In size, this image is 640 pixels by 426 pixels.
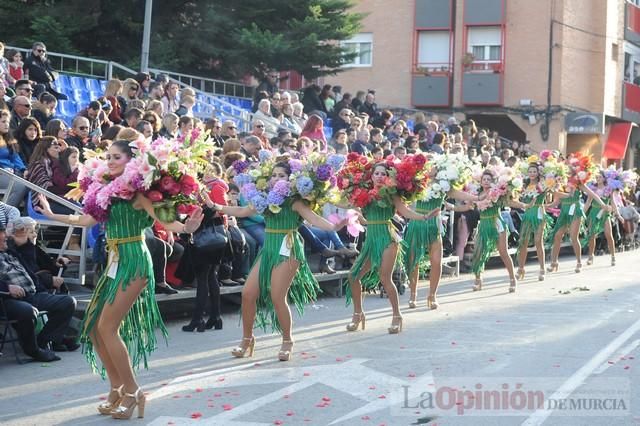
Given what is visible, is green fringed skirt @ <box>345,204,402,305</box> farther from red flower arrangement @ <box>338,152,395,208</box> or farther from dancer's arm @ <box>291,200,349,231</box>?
dancer's arm @ <box>291,200,349,231</box>

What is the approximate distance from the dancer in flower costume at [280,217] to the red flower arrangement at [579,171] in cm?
1076

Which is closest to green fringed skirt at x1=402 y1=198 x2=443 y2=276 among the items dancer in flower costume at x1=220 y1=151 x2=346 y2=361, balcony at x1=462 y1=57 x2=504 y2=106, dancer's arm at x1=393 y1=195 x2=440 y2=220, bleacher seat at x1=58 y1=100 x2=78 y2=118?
dancer's arm at x1=393 y1=195 x2=440 y2=220

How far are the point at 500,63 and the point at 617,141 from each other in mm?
7074

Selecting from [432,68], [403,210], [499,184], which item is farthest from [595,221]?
[432,68]

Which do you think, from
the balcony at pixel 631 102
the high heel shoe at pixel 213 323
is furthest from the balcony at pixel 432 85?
the high heel shoe at pixel 213 323

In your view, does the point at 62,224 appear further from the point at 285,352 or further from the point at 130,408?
the point at 130,408

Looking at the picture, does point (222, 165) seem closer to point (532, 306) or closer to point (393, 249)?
point (393, 249)

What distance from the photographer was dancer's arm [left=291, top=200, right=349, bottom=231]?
9945 mm

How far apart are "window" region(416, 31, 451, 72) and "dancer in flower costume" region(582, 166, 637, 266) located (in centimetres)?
1289

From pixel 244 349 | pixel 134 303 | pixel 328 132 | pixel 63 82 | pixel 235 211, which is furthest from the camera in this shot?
pixel 328 132

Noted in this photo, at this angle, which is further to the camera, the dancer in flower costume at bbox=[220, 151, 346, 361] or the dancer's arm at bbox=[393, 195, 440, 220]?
the dancer's arm at bbox=[393, 195, 440, 220]

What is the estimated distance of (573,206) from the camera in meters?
20.5

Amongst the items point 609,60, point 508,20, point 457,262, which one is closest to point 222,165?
point 457,262

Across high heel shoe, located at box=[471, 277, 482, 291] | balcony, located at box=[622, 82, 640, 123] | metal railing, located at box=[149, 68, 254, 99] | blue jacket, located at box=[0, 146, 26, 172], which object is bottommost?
high heel shoe, located at box=[471, 277, 482, 291]
